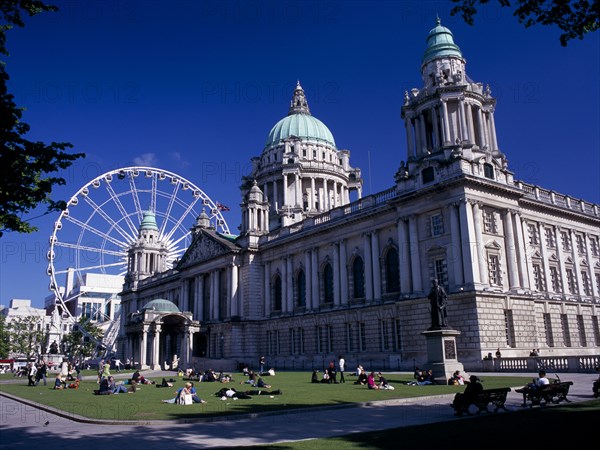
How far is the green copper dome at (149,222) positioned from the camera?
96188mm

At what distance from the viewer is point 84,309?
142 metres

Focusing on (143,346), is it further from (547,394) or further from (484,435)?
(484,435)

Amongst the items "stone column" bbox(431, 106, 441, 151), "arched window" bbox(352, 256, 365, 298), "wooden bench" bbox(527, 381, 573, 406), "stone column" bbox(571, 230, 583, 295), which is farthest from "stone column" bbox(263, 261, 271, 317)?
"wooden bench" bbox(527, 381, 573, 406)

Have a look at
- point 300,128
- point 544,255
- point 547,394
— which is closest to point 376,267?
point 544,255

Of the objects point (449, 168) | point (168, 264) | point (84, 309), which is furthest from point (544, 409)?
point (84, 309)

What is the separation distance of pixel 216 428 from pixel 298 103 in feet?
291

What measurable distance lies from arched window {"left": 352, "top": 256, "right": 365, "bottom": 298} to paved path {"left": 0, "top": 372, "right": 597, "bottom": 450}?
31997 millimetres

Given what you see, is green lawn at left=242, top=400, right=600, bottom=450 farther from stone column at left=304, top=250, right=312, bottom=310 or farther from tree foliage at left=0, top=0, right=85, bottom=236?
stone column at left=304, top=250, right=312, bottom=310

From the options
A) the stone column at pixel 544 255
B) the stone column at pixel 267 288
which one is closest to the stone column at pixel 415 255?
the stone column at pixel 544 255

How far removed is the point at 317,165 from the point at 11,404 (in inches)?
2591

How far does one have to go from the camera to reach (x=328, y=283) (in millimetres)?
57906

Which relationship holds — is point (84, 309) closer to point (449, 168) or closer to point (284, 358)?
point (284, 358)

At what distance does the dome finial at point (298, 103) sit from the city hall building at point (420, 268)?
105 ft

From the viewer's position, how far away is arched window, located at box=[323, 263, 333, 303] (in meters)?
57.5
